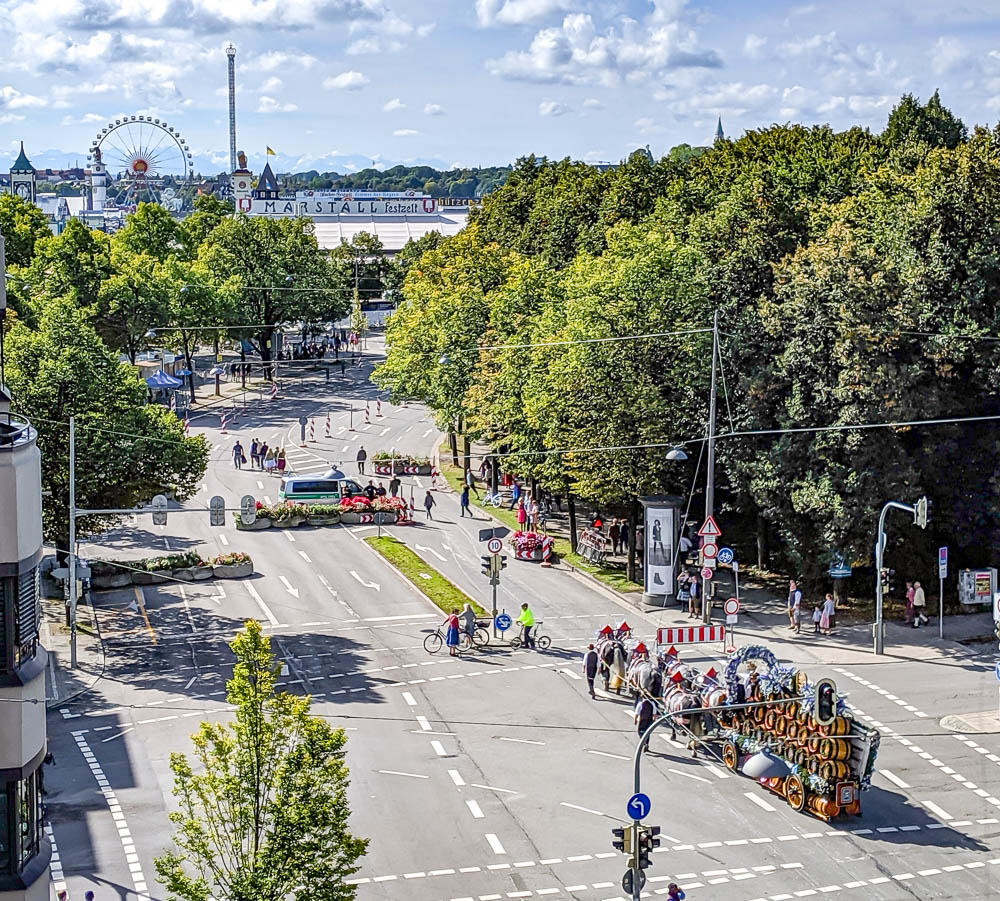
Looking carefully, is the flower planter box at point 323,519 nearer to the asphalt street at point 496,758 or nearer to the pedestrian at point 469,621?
the asphalt street at point 496,758

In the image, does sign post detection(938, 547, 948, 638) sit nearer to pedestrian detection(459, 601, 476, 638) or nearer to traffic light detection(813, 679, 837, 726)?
pedestrian detection(459, 601, 476, 638)

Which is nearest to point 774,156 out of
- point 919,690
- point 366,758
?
point 919,690

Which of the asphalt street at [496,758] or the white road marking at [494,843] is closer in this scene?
the asphalt street at [496,758]

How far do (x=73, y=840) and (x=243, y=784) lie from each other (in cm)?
1039

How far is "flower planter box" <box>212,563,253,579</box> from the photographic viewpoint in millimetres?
55709

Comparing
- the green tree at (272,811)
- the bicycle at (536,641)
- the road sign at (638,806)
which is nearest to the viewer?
the green tree at (272,811)

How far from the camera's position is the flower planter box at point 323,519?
64812 millimetres

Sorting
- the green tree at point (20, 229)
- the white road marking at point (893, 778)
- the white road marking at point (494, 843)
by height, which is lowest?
the white road marking at point (494, 843)

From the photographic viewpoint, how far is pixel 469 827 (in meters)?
32.8

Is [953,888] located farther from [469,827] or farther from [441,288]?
[441,288]

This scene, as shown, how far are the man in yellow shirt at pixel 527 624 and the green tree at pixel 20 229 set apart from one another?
57.9m

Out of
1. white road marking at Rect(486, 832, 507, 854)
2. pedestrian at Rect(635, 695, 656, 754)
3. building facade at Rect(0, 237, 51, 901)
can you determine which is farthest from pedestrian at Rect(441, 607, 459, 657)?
building facade at Rect(0, 237, 51, 901)

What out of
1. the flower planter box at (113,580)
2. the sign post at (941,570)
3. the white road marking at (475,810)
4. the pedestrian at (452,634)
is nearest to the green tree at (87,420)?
the flower planter box at (113,580)

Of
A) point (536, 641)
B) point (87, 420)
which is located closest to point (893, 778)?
point (536, 641)
